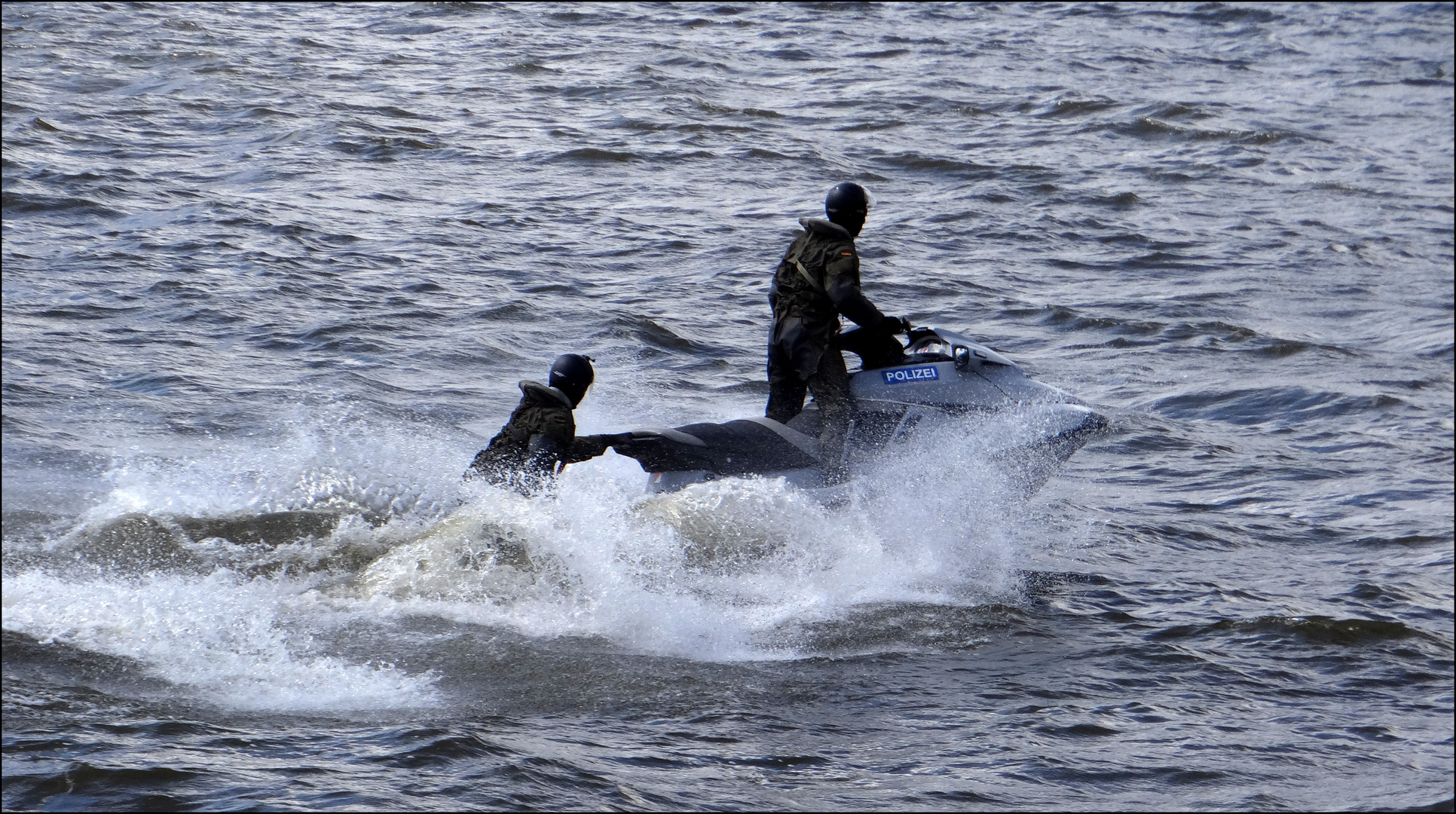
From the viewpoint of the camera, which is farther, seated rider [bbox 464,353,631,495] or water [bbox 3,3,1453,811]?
seated rider [bbox 464,353,631,495]

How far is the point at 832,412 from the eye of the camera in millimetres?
8156

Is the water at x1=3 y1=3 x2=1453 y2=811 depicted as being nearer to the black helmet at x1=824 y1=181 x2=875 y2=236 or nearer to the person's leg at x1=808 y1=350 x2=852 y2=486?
the person's leg at x1=808 y1=350 x2=852 y2=486

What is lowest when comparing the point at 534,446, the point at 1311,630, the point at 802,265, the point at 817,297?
the point at 1311,630

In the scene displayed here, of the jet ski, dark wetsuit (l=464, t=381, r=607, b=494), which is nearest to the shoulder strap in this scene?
the jet ski

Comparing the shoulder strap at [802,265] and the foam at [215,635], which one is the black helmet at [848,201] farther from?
the foam at [215,635]

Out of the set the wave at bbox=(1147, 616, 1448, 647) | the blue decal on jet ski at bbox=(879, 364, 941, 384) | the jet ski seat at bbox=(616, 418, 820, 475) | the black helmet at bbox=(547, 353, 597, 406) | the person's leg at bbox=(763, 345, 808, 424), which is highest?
the black helmet at bbox=(547, 353, 597, 406)

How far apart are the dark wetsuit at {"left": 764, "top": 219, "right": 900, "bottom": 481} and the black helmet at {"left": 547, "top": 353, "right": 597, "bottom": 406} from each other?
117cm

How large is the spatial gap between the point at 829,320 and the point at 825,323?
32 mm

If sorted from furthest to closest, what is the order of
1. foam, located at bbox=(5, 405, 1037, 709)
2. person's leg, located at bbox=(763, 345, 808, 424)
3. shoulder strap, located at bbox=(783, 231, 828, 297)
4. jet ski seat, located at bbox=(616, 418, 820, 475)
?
person's leg, located at bbox=(763, 345, 808, 424) < shoulder strap, located at bbox=(783, 231, 828, 297) < jet ski seat, located at bbox=(616, 418, 820, 475) < foam, located at bbox=(5, 405, 1037, 709)

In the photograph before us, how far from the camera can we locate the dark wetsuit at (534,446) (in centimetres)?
737

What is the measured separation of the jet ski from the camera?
26.0ft

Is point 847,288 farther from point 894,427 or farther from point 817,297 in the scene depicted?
point 894,427

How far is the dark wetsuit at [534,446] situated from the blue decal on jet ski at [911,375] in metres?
1.85

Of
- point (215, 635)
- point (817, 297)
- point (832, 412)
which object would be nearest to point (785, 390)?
point (832, 412)
